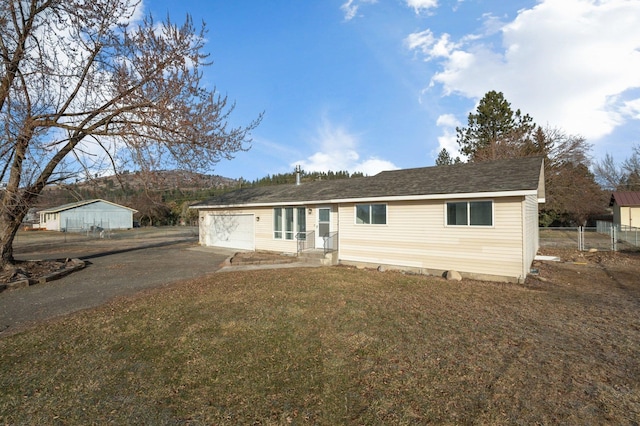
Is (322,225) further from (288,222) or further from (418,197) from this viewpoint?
(418,197)

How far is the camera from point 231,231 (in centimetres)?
1906

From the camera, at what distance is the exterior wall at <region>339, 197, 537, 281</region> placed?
9.58m

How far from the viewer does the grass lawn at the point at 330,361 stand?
10.9 feet

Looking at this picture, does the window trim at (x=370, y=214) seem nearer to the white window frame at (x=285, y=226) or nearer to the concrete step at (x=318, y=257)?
the concrete step at (x=318, y=257)

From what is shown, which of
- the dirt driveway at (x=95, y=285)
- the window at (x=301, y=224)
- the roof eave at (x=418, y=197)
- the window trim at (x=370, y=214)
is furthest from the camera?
the window at (x=301, y=224)

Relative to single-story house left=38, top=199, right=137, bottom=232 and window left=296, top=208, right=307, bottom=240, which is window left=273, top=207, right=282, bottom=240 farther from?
single-story house left=38, top=199, right=137, bottom=232

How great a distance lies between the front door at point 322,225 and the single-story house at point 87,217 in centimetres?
3958

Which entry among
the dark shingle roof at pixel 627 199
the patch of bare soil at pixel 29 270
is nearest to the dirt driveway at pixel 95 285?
the patch of bare soil at pixel 29 270

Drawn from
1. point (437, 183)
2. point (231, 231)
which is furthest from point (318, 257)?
point (231, 231)

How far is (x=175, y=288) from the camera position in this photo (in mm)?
8922

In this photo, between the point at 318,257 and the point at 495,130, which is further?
the point at 495,130

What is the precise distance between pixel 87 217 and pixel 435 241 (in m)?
51.7

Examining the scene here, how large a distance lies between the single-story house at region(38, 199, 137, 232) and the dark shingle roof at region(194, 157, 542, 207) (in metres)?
39.0

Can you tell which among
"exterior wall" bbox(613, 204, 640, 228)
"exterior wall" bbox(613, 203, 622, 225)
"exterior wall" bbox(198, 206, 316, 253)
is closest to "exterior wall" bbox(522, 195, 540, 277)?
"exterior wall" bbox(198, 206, 316, 253)
